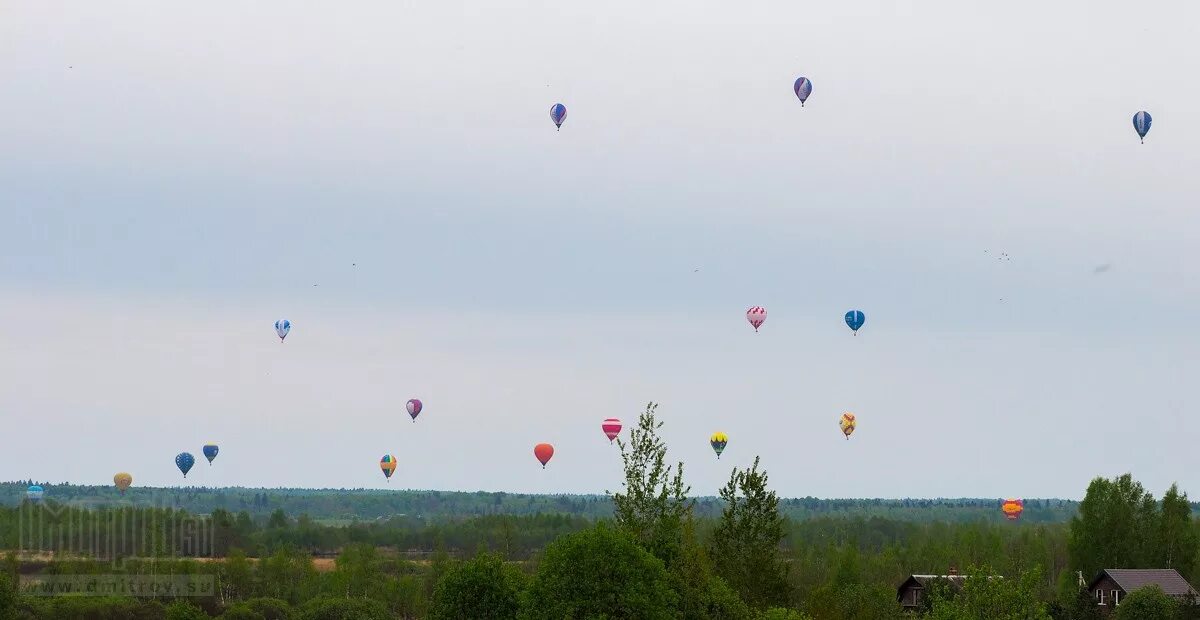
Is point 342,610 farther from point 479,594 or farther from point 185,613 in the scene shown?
point 479,594

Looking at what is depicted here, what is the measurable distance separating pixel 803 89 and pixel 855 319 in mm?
21923

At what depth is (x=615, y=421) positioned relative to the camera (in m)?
161

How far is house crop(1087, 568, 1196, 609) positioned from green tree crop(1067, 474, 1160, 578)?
1125 cm

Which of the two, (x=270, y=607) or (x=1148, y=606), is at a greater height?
(x=1148, y=606)

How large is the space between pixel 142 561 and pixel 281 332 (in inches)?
1818

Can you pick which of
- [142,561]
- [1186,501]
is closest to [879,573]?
[1186,501]

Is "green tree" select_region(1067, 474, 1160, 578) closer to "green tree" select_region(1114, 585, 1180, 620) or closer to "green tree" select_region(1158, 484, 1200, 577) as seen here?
"green tree" select_region(1158, 484, 1200, 577)

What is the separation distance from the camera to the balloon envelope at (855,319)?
145125 mm

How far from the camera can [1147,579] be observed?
437 ft

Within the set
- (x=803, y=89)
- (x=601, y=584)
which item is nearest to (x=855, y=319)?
(x=803, y=89)

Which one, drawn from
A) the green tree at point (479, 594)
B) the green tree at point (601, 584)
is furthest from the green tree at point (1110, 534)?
the green tree at point (601, 584)

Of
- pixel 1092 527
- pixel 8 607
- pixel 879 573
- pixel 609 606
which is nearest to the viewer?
pixel 609 606

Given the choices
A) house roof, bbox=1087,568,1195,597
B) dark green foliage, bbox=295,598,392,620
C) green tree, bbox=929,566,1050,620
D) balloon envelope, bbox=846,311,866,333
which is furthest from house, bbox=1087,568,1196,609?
green tree, bbox=929,566,1050,620

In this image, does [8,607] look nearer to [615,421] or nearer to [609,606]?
[615,421]
